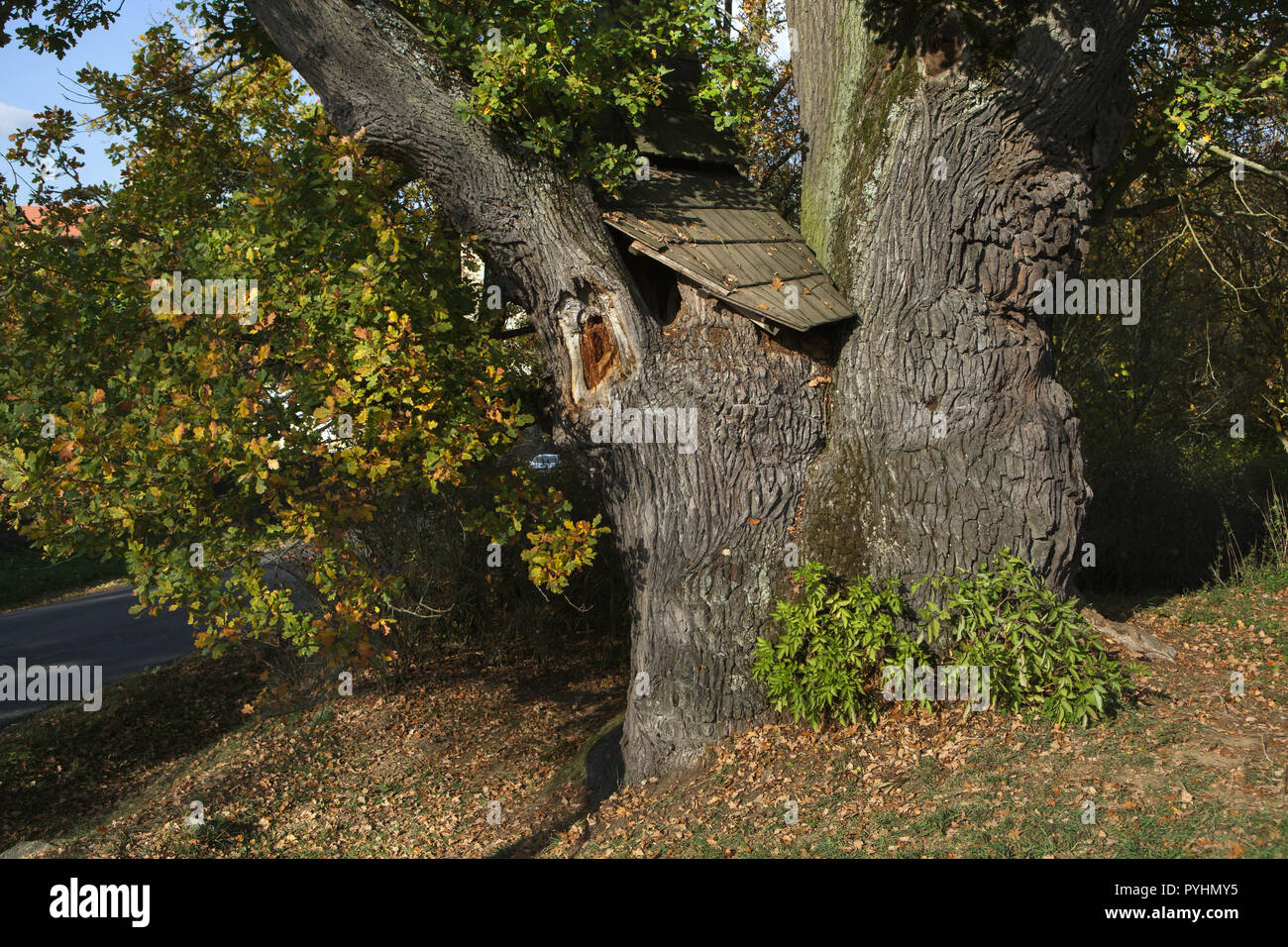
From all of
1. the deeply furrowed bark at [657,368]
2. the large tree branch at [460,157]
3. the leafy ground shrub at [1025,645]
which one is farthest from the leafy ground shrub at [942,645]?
the large tree branch at [460,157]

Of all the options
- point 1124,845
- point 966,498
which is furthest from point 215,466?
point 1124,845

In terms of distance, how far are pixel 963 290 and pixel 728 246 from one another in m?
1.55

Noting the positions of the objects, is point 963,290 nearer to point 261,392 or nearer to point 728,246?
point 728,246

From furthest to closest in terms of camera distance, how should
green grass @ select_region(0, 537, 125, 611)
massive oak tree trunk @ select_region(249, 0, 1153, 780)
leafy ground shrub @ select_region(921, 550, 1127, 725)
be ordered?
green grass @ select_region(0, 537, 125, 611)
massive oak tree trunk @ select_region(249, 0, 1153, 780)
leafy ground shrub @ select_region(921, 550, 1127, 725)

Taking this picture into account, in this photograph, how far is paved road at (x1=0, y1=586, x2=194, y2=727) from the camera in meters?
12.0

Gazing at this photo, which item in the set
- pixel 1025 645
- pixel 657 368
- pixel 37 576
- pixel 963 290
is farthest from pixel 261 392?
pixel 37 576

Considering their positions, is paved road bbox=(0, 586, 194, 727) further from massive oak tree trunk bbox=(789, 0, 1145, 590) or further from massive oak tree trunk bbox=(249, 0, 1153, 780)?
massive oak tree trunk bbox=(789, 0, 1145, 590)

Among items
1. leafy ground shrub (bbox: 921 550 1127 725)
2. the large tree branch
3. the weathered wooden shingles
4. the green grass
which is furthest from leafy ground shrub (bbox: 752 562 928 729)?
the green grass

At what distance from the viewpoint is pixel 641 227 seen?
20.4ft

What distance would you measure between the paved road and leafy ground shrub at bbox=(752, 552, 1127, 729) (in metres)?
8.20

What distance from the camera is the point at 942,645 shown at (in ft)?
18.7

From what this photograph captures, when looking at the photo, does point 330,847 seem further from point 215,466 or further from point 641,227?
point 641,227

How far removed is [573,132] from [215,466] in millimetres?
3112

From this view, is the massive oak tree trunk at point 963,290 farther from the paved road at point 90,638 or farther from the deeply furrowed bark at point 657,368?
the paved road at point 90,638
